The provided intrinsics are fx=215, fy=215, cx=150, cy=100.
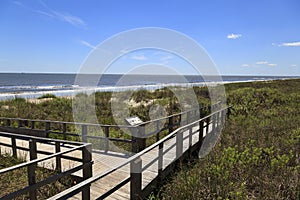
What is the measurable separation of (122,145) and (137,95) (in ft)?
38.7

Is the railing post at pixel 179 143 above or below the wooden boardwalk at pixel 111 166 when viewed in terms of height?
above

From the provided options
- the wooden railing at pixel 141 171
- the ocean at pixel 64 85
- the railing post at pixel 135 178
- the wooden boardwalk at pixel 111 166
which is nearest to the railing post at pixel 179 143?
the wooden railing at pixel 141 171

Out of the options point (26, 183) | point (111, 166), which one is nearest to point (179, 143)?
point (111, 166)

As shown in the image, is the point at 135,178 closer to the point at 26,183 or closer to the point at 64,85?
the point at 26,183

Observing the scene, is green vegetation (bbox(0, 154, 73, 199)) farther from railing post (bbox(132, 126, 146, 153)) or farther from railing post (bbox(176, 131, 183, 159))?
railing post (bbox(176, 131, 183, 159))

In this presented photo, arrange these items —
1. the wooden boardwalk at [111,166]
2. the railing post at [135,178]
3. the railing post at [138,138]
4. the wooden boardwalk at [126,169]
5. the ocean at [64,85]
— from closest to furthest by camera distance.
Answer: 1. the wooden boardwalk at [126,169]
2. the railing post at [135,178]
3. the wooden boardwalk at [111,166]
4. the railing post at [138,138]
5. the ocean at [64,85]

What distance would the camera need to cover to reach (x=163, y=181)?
4746 millimetres

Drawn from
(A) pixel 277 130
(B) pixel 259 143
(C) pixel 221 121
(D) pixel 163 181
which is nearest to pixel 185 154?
(D) pixel 163 181

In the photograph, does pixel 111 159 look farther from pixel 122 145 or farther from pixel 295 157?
pixel 295 157

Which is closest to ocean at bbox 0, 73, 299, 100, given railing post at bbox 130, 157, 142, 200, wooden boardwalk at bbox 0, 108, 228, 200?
wooden boardwalk at bbox 0, 108, 228, 200

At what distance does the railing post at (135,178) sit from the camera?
3.30 meters

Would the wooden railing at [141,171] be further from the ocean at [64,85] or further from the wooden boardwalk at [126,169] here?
the ocean at [64,85]

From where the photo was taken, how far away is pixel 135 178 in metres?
3.48

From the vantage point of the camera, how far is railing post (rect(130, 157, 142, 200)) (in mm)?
3305
